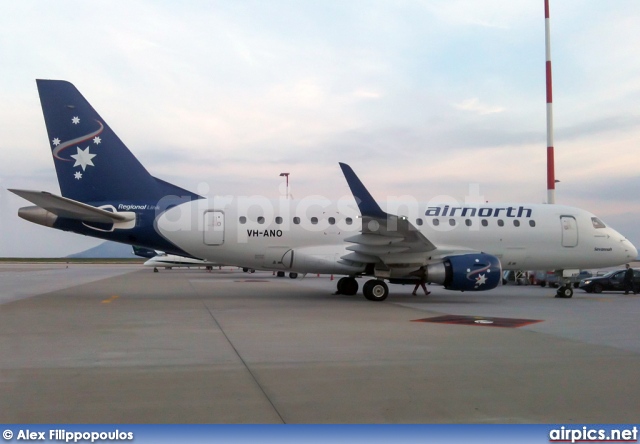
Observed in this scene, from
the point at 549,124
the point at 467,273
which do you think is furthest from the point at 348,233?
the point at 549,124

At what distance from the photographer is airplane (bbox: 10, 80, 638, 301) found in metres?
16.2

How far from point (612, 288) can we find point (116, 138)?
2079 centimetres

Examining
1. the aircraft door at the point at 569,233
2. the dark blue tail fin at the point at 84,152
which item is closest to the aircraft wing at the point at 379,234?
the aircraft door at the point at 569,233

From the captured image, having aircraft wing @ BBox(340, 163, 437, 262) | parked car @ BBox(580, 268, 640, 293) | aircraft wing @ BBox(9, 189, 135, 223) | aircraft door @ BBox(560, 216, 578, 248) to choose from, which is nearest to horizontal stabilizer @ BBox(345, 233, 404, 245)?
aircraft wing @ BBox(340, 163, 437, 262)

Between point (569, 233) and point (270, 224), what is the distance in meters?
10.3

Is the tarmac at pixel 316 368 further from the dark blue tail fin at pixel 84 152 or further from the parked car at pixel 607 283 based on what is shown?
the parked car at pixel 607 283

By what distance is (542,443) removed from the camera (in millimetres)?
4535

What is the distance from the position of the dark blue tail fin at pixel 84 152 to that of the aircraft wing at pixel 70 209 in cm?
78

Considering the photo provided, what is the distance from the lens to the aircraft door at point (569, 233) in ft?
63.9

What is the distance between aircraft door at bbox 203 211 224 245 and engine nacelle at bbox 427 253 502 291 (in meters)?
6.39

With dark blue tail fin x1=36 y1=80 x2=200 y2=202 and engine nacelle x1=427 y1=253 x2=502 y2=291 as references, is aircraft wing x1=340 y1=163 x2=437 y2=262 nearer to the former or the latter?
engine nacelle x1=427 y1=253 x2=502 y2=291

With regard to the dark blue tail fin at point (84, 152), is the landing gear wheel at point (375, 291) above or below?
below

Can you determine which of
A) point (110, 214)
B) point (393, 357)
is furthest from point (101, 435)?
point (110, 214)

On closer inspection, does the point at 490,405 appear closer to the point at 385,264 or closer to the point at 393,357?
the point at 393,357
